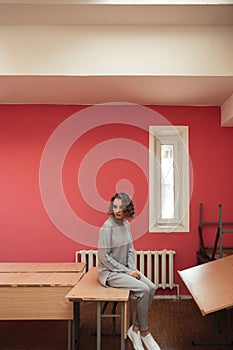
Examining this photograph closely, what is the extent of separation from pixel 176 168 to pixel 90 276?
7.64 feet

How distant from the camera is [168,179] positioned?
20.3 ft

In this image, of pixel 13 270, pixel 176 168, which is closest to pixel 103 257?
pixel 13 270

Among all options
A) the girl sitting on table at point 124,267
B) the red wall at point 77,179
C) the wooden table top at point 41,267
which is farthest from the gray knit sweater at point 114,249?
the red wall at point 77,179

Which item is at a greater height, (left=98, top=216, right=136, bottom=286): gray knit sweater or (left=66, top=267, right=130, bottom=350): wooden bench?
(left=98, top=216, right=136, bottom=286): gray knit sweater

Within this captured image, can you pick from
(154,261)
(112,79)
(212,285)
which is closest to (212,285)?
(212,285)

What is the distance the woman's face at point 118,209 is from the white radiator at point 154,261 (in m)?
1.81

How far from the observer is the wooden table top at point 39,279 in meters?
4.00

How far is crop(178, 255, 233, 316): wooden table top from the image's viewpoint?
3430 mm

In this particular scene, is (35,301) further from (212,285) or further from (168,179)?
(168,179)

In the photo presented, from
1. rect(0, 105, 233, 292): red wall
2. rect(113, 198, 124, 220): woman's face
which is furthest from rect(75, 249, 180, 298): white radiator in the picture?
rect(113, 198, 124, 220): woman's face

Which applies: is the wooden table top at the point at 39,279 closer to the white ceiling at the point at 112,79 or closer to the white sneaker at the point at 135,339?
the white sneaker at the point at 135,339

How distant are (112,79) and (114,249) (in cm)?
179

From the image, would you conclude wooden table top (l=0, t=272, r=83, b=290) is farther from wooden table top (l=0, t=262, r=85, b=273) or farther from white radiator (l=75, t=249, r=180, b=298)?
white radiator (l=75, t=249, r=180, b=298)

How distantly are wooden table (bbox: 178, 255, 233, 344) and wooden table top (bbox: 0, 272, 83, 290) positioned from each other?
109 centimetres
